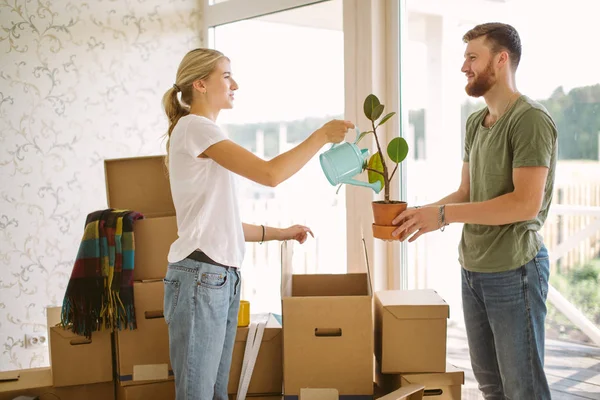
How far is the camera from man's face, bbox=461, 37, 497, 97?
185 cm

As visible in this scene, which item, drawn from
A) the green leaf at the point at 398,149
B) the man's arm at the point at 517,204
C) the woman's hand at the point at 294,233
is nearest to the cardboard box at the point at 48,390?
the woman's hand at the point at 294,233

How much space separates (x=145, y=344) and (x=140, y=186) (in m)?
0.63

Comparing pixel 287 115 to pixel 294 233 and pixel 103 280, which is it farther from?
pixel 103 280

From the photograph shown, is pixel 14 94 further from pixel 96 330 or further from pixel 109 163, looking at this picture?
pixel 96 330

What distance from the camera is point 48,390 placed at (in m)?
2.48

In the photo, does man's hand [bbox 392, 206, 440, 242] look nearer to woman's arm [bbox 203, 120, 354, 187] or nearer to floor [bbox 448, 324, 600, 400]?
woman's arm [bbox 203, 120, 354, 187]

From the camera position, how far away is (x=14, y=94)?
3109mm

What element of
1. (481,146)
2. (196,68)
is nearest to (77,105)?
(196,68)

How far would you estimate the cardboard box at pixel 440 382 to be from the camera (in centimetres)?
205

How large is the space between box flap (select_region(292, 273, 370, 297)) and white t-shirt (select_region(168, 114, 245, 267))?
1.76 ft

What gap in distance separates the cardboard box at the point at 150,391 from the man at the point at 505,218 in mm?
1131

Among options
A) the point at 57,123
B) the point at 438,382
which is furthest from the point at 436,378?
the point at 57,123

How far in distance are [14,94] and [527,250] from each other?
2.50 m

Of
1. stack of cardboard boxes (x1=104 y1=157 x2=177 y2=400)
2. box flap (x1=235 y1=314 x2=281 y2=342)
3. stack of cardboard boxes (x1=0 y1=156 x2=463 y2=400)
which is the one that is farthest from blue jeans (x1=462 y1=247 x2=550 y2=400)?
stack of cardboard boxes (x1=104 y1=157 x2=177 y2=400)
